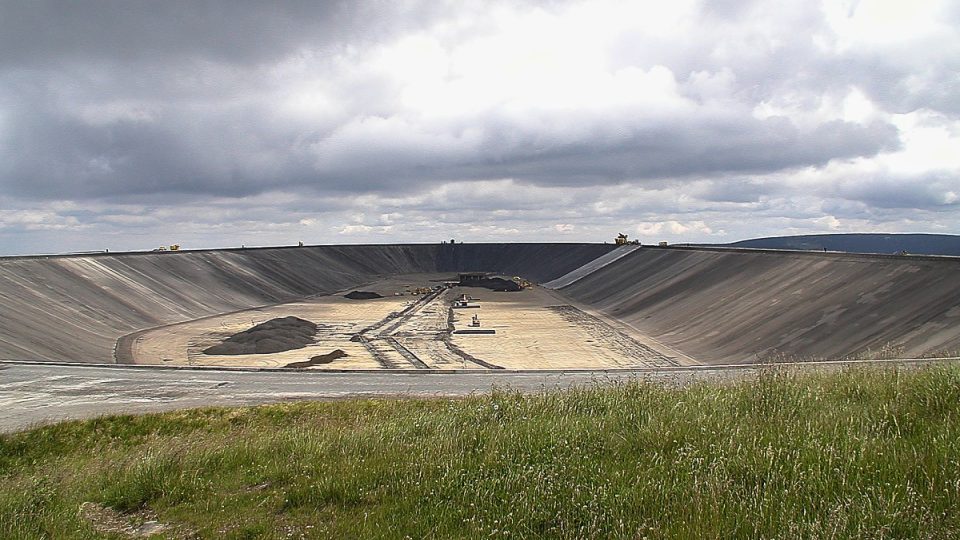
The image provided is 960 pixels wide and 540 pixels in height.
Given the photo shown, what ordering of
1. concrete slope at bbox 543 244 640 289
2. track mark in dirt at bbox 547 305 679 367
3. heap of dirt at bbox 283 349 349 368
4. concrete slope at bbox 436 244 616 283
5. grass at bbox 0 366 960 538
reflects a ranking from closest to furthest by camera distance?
grass at bbox 0 366 960 538, heap of dirt at bbox 283 349 349 368, track mark in dirt at bbox 547 305 679 367, concrete slope at bbox 543 244 640 289, concrete slope at bbox 436 244 616 283

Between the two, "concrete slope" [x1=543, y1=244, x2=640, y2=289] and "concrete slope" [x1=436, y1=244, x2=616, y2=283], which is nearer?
"concrete slope" [x1=543, y1=244, x2=640, y2=289]

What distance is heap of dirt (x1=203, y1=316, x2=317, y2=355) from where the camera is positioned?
1943 inches

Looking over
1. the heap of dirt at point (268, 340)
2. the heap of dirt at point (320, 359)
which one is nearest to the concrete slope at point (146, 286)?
the heap of dirt at point (268, 340)

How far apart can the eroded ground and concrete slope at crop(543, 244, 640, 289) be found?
19804 millimetres

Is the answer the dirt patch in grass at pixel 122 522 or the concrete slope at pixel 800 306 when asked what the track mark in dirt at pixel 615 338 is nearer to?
the concrete slope at pixel 800 306

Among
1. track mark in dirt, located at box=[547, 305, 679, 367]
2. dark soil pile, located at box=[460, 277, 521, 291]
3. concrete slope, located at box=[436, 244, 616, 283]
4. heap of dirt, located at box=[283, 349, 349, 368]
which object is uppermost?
concrete slope, located at box=[436, 244, 616, 283]

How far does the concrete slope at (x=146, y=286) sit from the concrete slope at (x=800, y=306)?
4216 centimetres

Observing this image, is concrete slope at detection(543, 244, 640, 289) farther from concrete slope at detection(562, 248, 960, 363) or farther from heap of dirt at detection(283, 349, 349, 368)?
heap of dirt at detection(283, 349, 349, 368)

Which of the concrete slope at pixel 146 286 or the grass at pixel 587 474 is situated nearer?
the grass at pixel 587 474

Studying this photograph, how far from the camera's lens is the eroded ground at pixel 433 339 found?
4444 cm

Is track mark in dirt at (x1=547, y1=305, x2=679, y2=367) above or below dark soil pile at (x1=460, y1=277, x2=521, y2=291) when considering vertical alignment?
below

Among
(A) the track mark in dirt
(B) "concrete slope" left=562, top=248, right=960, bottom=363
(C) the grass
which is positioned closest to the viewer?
(C) the grass

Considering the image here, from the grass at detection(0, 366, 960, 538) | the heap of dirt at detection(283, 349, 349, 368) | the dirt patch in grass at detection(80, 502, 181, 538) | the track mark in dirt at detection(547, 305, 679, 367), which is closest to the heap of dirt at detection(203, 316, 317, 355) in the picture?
the heap of dirt at detection(283, 349, 349, 368)

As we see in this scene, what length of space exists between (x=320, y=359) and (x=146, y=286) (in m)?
38.5
